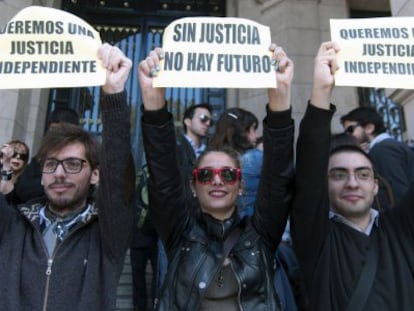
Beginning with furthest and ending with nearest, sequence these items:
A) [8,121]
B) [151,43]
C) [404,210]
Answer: [151,43] → [8,121] → [404,210]

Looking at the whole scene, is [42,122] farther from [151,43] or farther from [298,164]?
[298,164]

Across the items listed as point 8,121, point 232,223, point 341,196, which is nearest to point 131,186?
point 232,223

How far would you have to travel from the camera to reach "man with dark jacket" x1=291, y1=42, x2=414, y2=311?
2238 mm

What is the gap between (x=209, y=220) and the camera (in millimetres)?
2545

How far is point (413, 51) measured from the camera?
264 cm

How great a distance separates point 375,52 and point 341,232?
1.11 m

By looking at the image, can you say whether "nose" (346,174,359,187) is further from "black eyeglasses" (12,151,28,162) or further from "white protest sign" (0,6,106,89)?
"black eyeglasses" (12,151,28,162)

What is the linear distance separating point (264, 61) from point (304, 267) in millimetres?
1224

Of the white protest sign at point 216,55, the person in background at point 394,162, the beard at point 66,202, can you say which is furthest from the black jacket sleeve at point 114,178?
the person in background at point 394,162

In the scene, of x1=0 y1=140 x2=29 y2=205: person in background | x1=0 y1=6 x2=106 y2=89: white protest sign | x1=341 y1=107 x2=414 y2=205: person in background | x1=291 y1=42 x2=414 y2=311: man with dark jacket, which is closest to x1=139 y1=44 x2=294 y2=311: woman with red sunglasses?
x1=291 y1=42 x2=414 y2=311: man with dark jacket

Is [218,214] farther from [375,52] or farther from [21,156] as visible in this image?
[21,156]

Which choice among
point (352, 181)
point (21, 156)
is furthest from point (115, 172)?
point (21, 156)

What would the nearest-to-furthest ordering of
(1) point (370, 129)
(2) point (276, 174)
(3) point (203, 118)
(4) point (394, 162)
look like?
(2) point (276, 174) → (4) point (394, 162) → (1) point (370, 129) → (3) point (203, 118)

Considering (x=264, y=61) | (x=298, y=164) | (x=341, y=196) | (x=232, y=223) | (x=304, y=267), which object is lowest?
(x=304, y=267)
